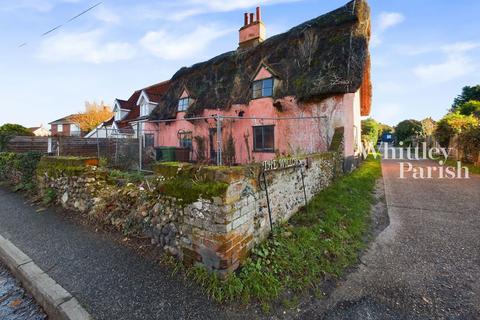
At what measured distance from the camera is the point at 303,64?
1128 centimetres

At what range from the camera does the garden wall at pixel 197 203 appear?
3098 millimetres

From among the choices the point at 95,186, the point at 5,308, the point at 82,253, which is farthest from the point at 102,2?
the point at 5,308

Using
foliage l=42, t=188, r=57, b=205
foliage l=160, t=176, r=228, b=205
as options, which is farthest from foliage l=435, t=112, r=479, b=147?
foliage l=42, t=188, r=57, b=205

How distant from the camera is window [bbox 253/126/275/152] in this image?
11953 mm

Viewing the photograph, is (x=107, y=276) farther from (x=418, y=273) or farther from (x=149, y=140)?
(x=149, y=140)

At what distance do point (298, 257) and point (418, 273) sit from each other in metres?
1.78

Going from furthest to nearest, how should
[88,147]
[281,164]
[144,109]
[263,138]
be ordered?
[144,109] < [88,147] < [263,138] < [281,164]

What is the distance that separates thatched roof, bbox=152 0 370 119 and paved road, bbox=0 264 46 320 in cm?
1042

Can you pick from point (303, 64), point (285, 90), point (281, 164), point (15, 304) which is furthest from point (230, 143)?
point (15, 304)

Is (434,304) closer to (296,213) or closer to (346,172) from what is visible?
(296,213)

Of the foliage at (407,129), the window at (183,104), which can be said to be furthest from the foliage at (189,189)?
the foliage at (407,129)

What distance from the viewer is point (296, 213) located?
5.41 m

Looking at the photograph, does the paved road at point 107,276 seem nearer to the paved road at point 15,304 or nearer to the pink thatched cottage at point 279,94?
the paved road at point 15,304

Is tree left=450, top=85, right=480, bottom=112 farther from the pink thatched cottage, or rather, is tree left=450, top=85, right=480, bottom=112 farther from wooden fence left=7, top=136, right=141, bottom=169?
wooden fence left=7, top=136, right=141, bottom=169
